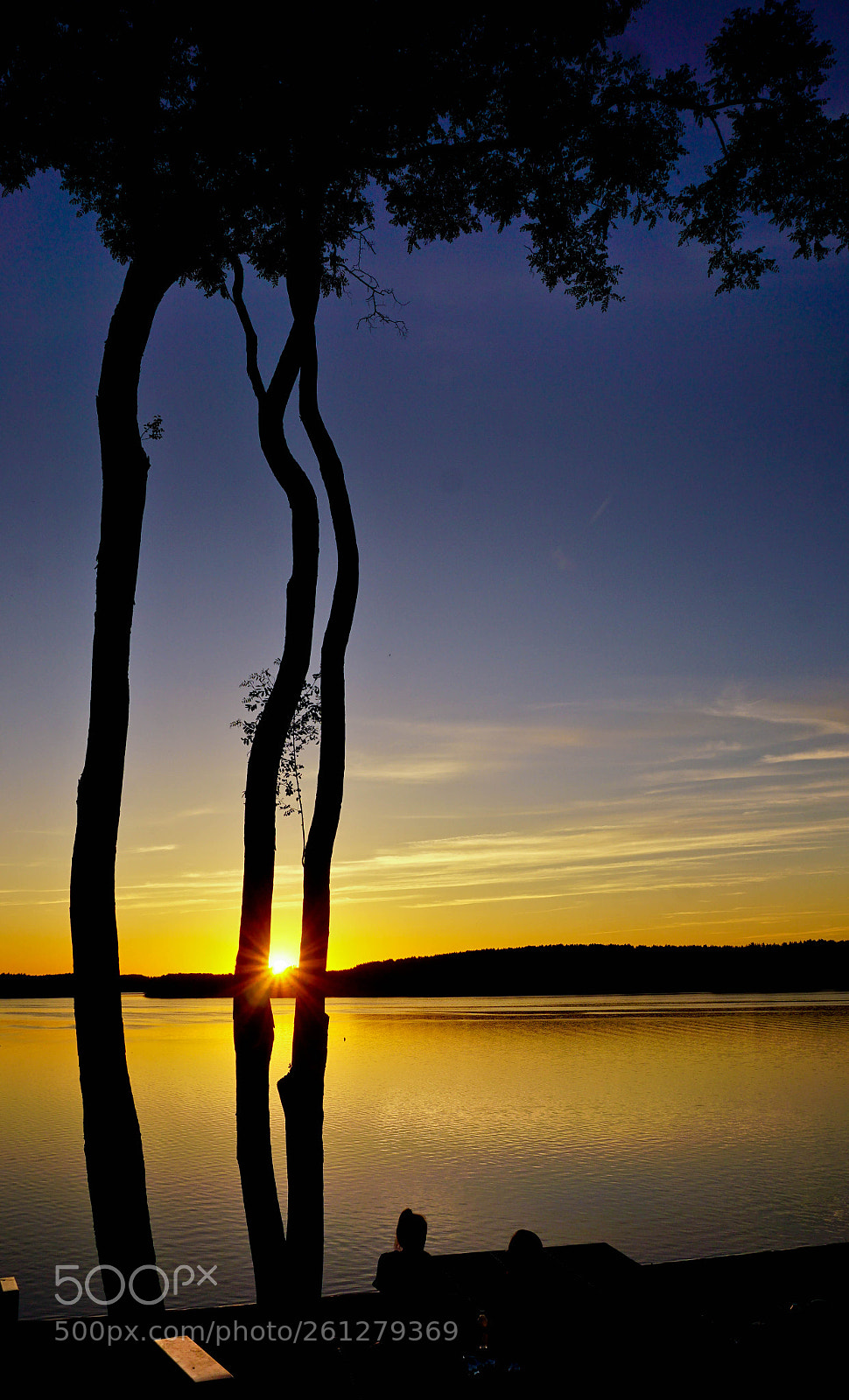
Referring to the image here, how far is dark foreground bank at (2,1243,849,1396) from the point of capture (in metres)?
4.80

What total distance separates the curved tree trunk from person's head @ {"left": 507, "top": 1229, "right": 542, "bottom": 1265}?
3.03 m

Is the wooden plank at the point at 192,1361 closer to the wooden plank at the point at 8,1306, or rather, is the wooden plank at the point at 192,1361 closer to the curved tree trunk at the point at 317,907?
the wooden plank at the point at 8,1306

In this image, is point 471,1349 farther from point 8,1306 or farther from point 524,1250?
point 8,1306

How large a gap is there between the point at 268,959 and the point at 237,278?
8.37m

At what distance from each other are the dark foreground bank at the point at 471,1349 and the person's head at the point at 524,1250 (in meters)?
0.10

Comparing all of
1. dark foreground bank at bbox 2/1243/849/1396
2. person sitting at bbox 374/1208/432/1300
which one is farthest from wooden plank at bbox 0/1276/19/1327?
person sitting at bbox 374/1208/432/1300

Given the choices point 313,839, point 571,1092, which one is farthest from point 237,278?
point 571,1092

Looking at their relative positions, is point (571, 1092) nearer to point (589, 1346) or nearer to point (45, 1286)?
point (45, 1286)

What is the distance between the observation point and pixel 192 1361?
4.18 metres

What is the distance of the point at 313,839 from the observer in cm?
1130

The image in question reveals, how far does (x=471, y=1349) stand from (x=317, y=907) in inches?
181

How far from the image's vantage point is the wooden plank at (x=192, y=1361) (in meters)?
4.00
